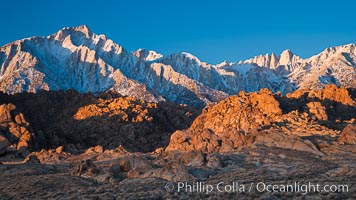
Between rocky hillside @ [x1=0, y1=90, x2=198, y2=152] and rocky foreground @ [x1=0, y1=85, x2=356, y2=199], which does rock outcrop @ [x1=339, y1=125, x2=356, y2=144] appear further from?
rocky hillside @ [x1=0, y1=90, x2=198, y2=152]

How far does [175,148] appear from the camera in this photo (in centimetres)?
7281

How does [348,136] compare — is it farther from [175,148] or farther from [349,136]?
[175,148]

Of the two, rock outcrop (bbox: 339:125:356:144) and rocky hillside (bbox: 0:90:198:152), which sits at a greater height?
rocky hillside (bbox: 0:90:198:152)

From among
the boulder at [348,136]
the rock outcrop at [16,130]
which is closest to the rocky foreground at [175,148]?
the boulder at [348,136]

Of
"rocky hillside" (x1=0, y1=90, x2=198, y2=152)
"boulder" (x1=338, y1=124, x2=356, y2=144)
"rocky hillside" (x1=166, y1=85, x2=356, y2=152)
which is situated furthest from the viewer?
"rocky hillside" (x1=0, y1=90, x2=198, y2=152)

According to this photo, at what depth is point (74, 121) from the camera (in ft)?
421

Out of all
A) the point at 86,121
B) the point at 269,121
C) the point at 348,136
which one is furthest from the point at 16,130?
the point at 348,136

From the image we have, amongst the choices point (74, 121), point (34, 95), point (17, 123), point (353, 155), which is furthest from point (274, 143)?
point (34, 95)

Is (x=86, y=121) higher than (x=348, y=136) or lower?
higher

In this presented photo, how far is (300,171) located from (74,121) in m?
97.8

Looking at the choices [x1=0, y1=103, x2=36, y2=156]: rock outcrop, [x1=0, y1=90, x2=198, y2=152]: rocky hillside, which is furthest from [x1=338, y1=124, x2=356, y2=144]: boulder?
[x1=0, y1=103, x2=36, y2=156]: rock outcrop

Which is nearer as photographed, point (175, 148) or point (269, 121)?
point (175, 148)

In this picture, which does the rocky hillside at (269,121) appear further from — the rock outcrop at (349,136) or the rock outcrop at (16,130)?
the rock outcrop at (16,130)

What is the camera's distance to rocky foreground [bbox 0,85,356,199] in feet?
111
